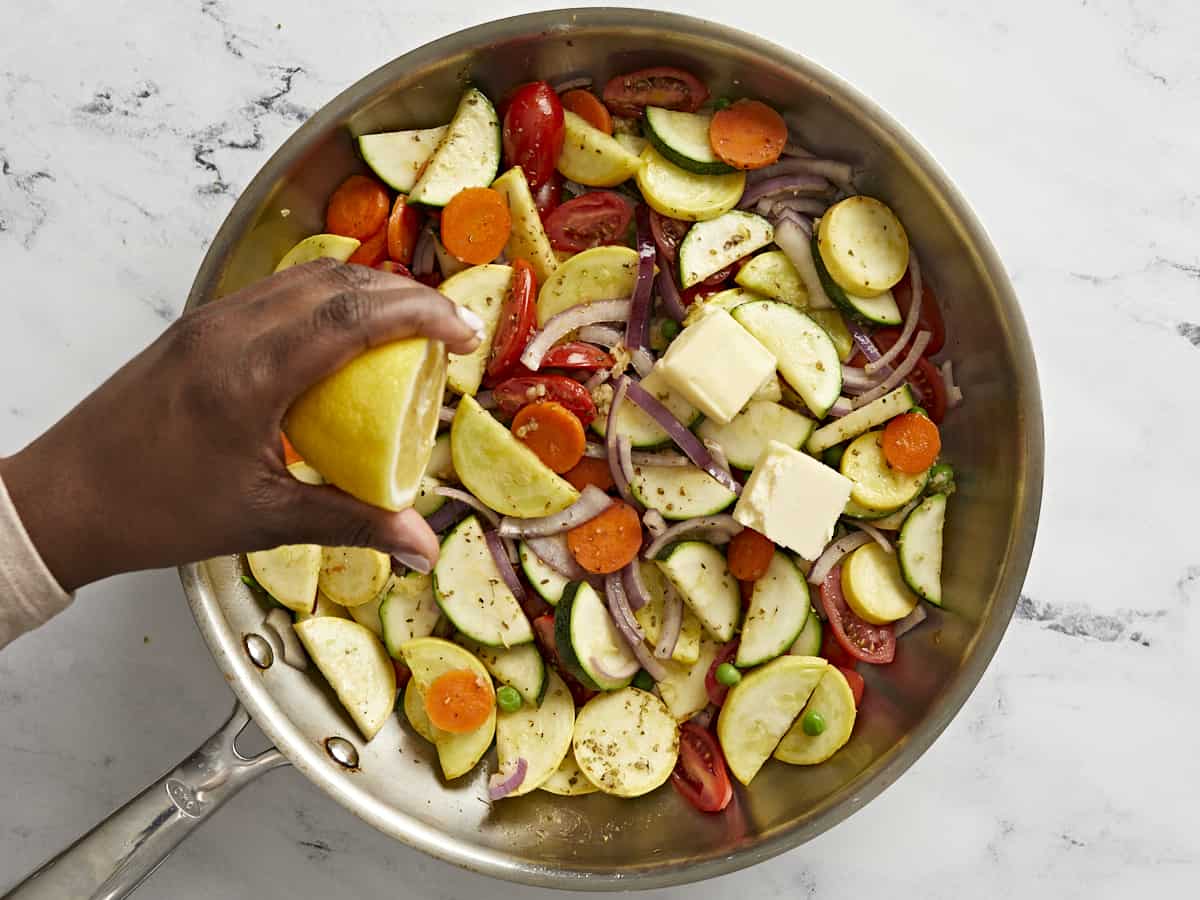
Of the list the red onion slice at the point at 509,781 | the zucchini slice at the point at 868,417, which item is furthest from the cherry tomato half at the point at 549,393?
the red onion slice at the point at 509,781

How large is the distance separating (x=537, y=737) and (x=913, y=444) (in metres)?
1.34

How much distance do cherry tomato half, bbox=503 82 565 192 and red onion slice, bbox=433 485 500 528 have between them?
0.89 meters

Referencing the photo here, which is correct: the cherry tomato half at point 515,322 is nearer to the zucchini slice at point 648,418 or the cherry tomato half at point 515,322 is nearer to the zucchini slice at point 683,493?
the zucchini slice at point 648,418

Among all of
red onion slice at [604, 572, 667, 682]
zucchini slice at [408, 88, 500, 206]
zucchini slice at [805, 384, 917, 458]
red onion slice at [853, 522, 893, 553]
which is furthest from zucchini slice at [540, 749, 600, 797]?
zucchini slice at [408, 88, 500, 206]

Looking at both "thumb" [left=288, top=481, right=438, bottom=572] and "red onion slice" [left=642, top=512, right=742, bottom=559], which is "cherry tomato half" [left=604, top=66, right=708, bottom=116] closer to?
"red onion slice" [left=642, top=512, right=742, bottom=559]

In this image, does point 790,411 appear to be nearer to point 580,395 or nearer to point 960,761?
point 580,395

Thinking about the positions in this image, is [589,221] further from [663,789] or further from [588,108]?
[663,789]

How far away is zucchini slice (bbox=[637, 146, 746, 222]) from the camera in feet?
9.95

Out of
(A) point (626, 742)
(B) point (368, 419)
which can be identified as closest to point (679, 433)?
(A) point (626, 742)

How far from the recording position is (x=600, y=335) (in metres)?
3.08

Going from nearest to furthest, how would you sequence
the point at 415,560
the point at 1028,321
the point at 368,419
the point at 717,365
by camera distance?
the point at 368,419, the point at 415,560, the point at 717,365, the point at 1028,321

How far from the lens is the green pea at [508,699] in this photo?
301 centimetres

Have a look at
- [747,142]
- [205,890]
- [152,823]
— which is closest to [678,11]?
[747,142]

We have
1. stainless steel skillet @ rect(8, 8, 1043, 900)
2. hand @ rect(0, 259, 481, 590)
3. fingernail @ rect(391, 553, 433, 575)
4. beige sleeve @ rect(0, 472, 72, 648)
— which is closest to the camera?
hand @ rect(0, 259, 481, 590)
